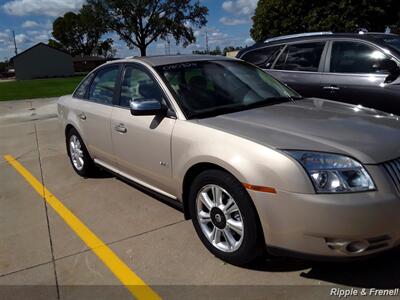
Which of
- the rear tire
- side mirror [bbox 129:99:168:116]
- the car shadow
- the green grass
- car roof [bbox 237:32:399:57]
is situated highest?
car roof [bbox 237:32:399:57]

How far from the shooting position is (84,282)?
128 inches

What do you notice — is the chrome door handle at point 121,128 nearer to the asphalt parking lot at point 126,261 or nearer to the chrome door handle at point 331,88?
the asphalt parking lot at point 126,261

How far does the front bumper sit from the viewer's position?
8.57 feet

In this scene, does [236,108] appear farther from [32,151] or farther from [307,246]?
[32,151]

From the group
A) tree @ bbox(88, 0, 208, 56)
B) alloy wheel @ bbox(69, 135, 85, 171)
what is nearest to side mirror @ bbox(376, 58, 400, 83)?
alloy wheel @ bbox(69, 135, 85, 171)

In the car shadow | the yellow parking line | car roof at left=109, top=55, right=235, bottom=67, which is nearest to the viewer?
the car shadow

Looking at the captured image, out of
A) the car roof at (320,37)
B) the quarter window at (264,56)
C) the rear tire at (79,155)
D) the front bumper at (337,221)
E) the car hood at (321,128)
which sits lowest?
the rear tire at (79,155)

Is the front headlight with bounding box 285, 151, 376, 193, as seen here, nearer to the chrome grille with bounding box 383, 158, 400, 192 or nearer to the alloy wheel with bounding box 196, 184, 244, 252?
the chrome grille with bounding box 383, 158, 400, 192

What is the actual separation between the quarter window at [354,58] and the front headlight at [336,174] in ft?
10.2

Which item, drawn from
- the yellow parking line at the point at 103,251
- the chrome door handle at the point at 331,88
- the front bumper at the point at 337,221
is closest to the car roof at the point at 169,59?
the yellow parking line at the point at 103,251

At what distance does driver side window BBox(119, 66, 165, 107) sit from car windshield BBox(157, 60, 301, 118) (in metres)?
0.15

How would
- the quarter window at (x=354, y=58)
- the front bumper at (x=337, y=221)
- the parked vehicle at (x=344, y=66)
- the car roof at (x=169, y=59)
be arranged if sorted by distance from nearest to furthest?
the front bumper at (x=337, y=221), the car roof at (x=169, y=59), the parked vehicle at (x=344, y=66), the quarter window at (x=354, y=58)

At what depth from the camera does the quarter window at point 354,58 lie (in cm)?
556

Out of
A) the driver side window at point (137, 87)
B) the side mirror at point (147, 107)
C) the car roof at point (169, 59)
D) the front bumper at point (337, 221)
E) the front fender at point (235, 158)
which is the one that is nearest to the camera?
the front bumper at point (337, 221)
